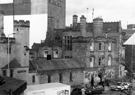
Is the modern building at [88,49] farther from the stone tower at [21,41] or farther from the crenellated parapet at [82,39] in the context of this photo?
the stone tower at [21,41]

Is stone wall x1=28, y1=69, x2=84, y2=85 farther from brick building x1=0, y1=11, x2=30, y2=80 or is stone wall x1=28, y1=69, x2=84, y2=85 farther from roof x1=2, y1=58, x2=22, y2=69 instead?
roof x1=2, y1=58, x2=22, y2=69

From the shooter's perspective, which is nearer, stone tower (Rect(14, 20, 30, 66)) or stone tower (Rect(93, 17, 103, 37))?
stone tower (Rect(14, 20, 30, 66))

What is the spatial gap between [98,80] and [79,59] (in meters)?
4.98

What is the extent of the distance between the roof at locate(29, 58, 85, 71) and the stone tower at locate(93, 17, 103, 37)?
903 cm

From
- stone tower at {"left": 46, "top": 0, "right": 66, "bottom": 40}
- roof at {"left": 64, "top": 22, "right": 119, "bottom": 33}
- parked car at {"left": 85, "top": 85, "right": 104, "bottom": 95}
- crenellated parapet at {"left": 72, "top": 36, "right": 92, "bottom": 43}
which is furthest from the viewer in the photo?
stone tower at {"left": 46, "top": 0, "right": 66, "bottom": 40}

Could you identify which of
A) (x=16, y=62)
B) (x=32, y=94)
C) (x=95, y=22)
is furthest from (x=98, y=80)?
(x=32, y=94)

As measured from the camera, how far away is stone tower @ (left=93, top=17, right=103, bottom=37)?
1918 inches

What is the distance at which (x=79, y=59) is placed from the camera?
43750 mm

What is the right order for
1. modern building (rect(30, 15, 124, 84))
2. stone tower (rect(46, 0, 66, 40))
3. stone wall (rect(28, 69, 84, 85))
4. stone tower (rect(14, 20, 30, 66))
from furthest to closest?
1. stone tower (rect(46, 0, 66, 40))
2. modern building (rect(30, 15, 124, 84))
3. stone wall (rect(28, 69, 84, 85))
4. stone tower (rect(14, 20, 30, 66))

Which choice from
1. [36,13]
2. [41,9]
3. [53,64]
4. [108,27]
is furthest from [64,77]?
[36,13]

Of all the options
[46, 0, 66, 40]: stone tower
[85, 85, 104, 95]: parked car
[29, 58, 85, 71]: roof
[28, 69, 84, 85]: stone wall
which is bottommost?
[85, 85, 104, 95]: parked car

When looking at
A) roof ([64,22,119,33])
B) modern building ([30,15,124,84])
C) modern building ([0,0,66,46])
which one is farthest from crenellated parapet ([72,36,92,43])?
modern building ([0,0,66,46])

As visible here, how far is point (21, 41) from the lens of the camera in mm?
32906

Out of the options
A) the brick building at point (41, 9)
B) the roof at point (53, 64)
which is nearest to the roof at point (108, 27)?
the brick building at point (41, 9)
